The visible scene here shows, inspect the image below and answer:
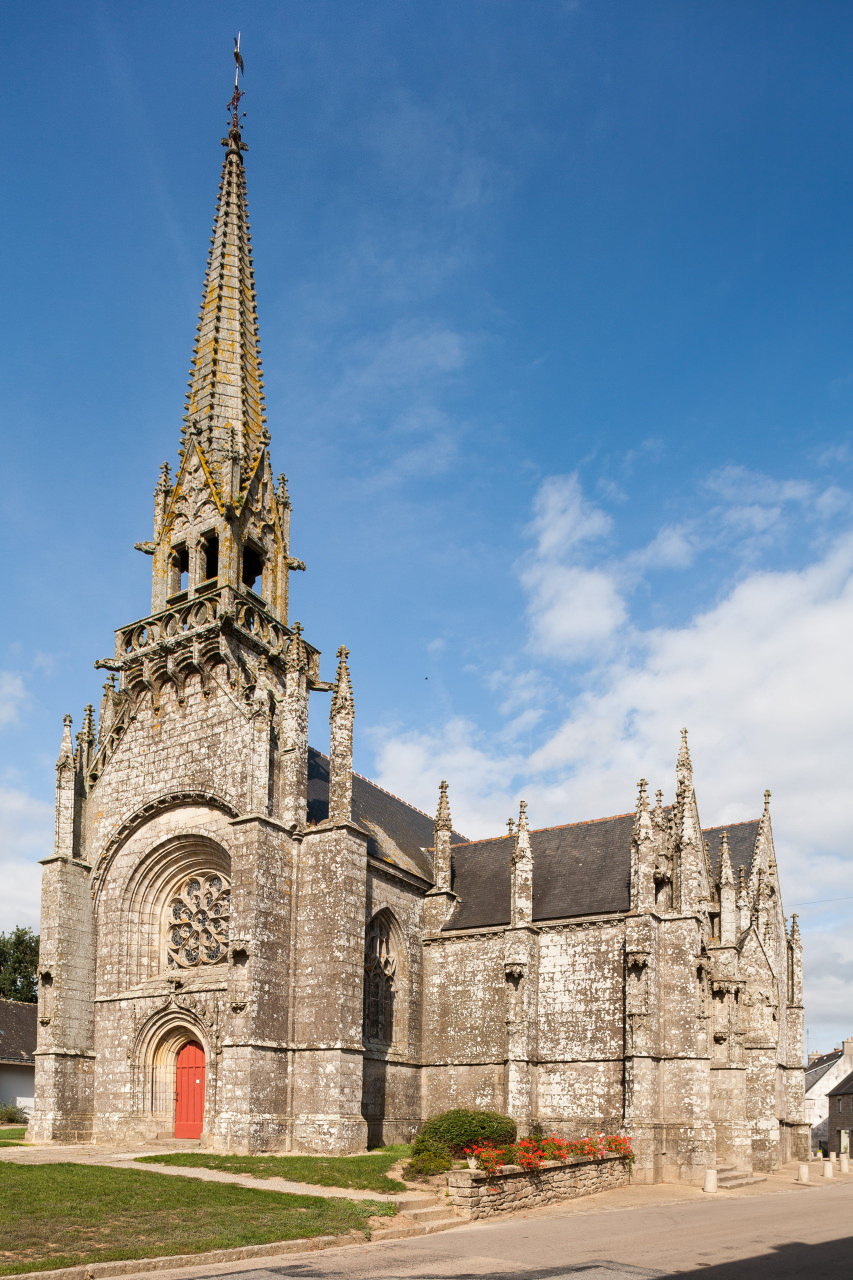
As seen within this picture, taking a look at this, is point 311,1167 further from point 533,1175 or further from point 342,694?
point 342,694

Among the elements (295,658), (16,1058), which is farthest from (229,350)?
(16,1058)

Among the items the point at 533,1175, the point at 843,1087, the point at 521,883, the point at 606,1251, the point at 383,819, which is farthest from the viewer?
the point at 843,1087

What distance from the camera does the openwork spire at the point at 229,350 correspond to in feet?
98.5

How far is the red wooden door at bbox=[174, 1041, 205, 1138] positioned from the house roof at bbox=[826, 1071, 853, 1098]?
4623 centimetres

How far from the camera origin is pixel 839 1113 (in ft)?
187

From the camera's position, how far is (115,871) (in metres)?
25.9

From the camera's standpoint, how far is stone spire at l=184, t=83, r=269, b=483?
29.9 meters

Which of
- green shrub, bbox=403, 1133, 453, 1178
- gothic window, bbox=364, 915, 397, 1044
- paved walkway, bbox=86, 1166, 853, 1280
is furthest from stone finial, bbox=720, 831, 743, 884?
green shrub, bbox=403, 1133, 453, 1178

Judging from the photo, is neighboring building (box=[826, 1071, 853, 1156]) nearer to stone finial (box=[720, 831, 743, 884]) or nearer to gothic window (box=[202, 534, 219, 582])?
stone finial (box=[720, 831, 743, 884])

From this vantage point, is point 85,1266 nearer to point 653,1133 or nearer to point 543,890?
point 653,1133

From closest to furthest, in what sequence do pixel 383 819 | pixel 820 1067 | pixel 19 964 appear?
pixel 383 819
pixel 19 964
pixel 820 1067

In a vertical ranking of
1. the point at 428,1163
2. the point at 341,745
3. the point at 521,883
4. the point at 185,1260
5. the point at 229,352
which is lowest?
the point at 428,1163

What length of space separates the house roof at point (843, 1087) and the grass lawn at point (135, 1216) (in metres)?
51.6

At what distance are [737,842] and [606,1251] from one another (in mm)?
23044
